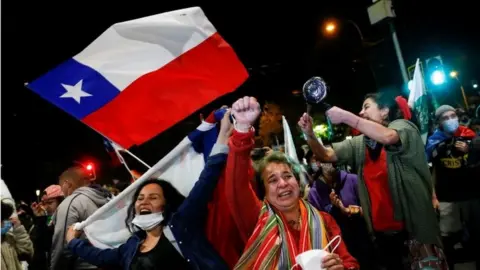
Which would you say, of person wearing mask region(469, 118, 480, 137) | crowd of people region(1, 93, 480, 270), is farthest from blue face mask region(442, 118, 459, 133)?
crowd of people region(1, 93, 480, 270)

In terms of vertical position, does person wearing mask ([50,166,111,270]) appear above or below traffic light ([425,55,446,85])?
below

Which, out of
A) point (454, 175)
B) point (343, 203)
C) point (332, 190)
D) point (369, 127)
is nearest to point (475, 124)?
point (454, 175)

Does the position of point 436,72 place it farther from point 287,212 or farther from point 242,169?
point 242,169

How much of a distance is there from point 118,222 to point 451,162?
4.60m

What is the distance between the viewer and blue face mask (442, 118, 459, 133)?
239 inches

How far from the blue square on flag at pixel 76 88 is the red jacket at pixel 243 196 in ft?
5.91

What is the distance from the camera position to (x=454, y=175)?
20.6 ft

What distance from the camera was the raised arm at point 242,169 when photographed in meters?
3.07

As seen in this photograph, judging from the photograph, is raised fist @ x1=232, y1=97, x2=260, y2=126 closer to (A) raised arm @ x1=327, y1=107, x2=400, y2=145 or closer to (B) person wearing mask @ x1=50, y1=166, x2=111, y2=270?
(A) raised arm @ x1=327, y1=107, x2=400, y2=145

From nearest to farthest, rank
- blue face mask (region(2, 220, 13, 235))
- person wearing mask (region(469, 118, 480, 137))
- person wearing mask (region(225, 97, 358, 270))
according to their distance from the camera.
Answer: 1. person wearing mask (region(225, 97, 358, 270))
2. blue face mask (region(2, 220, 13, 235))
3. person wearing mask (region(469, 118, 480, 137))

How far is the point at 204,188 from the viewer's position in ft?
11.0

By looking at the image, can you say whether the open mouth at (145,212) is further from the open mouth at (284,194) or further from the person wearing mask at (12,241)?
the person wearing mask at (12,241)

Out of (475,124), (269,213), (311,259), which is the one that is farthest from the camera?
(475,124)

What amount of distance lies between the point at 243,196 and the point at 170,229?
0.64 m
